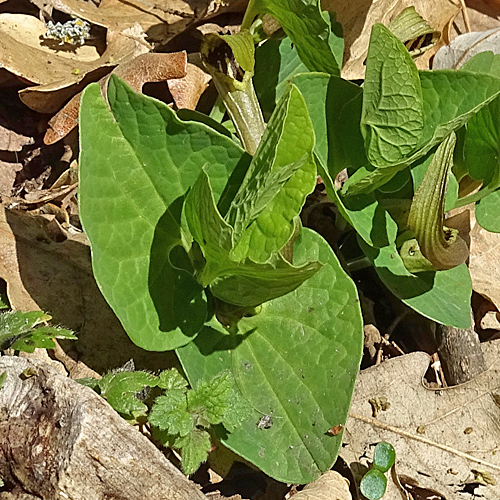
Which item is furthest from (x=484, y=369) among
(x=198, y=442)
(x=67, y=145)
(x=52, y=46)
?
(x=52, y=46)

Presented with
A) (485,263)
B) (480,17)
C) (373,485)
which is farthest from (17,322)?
(480,17)

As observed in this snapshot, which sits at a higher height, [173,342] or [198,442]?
[173,342]

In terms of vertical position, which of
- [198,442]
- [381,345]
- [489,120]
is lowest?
[381,345]

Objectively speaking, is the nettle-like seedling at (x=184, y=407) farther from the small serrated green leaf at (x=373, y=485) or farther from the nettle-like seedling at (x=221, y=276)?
the small serrated green leaf at (x=373, y=485)

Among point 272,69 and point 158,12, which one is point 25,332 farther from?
point 158,12

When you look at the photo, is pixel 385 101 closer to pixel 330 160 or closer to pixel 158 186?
pixel 330 160

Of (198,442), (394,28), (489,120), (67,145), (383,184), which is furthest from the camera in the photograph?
(67,145)
